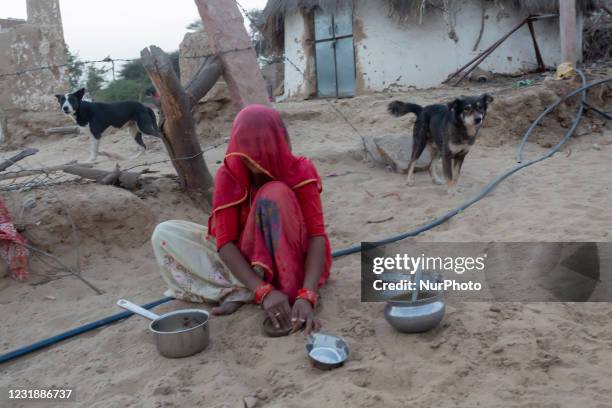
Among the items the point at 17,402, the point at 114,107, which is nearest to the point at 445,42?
the point at 114,107

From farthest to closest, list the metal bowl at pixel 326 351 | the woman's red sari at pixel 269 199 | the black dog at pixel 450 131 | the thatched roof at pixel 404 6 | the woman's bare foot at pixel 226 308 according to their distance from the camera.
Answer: the thatched roof at pixel 404 6 < the black dog at pixel 450 131 < the woman's bare foot at pixel 226 308 < the woman's red sari at pixel 269 199 < the metal bowl at pixel 326 351

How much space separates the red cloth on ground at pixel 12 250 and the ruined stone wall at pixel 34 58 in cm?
795

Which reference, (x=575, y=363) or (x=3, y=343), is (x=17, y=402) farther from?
(x=575, y=363)

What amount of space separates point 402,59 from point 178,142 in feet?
28.0

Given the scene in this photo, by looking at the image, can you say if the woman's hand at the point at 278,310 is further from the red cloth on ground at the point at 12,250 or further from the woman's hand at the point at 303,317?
the red cloth on ground at the point at 12,250

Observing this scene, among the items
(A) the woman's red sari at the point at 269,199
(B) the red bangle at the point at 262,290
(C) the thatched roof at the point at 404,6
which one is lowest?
(B) the red bangle at the point at 262,290

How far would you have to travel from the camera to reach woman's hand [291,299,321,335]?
239 centimetres

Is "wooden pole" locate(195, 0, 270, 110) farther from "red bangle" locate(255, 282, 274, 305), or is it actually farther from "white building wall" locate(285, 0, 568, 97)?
"white building wall" locate(285, 0, 568, 97)

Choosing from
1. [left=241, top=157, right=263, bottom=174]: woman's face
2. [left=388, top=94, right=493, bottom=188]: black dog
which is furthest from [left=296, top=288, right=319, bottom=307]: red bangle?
[left=388, top=94, right=493, bottom=188]: black dog

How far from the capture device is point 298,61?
13156 millimetres

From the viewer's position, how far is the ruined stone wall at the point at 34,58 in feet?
34.4

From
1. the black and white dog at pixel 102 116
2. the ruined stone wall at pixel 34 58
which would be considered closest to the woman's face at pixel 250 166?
the black and white dog at pixel 102 116

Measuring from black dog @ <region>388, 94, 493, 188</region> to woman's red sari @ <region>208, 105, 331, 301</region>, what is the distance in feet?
9.00

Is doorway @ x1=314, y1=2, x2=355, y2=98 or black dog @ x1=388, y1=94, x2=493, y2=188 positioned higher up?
doorway @ x1=314, y1=2, x2=355, y2=98
